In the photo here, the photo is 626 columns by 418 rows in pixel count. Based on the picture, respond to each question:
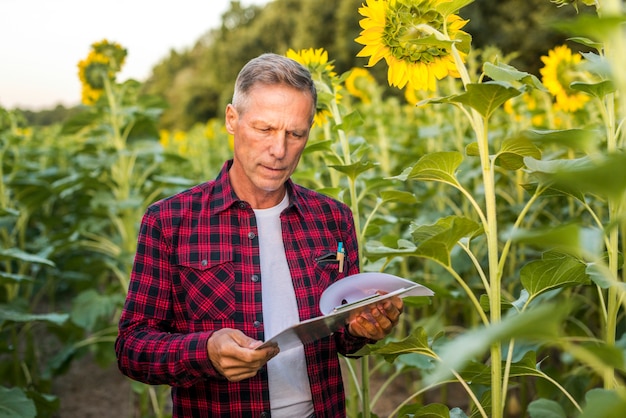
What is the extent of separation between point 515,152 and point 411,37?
33cm

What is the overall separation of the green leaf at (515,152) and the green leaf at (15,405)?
177 centimetres

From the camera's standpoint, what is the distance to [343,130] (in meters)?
2.18

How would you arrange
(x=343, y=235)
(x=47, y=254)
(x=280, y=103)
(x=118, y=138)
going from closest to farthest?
(x=280, y=103) → (x=343, y=235) → (x=47, y=254) → (x=118, y=138)

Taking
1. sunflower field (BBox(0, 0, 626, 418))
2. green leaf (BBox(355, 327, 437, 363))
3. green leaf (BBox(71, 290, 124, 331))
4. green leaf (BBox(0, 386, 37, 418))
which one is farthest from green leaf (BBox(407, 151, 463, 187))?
green leaf (BBox(71, 290, 124, 331))

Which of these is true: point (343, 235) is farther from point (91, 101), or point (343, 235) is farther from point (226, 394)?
point (91, 101)

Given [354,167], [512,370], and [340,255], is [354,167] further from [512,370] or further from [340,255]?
[512,370]

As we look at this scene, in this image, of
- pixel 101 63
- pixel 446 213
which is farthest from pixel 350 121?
pixel 101 63

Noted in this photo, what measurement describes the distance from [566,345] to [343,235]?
1.12m

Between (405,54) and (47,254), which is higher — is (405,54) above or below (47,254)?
above

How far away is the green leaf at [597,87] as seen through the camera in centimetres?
148

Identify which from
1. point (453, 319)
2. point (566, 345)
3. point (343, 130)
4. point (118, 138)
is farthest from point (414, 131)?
point (566, 345)

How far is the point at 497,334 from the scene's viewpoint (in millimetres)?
687

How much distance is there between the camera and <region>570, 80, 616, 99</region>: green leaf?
58.4 inches

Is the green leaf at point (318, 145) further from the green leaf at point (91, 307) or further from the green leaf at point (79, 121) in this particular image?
the green leaf at point (79, 121)
